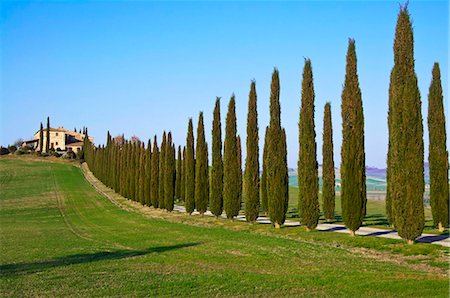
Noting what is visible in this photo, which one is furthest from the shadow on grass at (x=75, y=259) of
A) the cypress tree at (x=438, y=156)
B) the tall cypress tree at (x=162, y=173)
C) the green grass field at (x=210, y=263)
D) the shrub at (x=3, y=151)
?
the shrub at (x=3, y=151)

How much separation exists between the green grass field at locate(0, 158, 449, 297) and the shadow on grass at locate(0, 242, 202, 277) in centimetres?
4

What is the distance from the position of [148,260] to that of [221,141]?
18430mm

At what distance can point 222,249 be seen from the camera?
738 inches

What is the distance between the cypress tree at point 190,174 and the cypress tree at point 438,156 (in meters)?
18.4

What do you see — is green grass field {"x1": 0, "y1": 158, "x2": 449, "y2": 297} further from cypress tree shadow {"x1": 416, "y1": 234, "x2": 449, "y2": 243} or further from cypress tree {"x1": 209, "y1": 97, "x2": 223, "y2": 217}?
cypress tree {"x1": 209, "y1": 97, "x2": 223, "y2": 217}

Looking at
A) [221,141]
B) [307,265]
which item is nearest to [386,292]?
[307,265]

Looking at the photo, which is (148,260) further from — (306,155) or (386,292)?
(306,155)

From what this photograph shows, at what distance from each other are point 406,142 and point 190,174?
74.6 feet

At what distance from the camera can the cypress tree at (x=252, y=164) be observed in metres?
29.1

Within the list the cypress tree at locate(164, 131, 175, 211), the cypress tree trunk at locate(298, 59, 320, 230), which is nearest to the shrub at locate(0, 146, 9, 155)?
the cypress tree at locate(164, 131, 175, 211)

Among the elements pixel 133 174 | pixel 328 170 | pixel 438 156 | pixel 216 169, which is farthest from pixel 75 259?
pixel 133 174

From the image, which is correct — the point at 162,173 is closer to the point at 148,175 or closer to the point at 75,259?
the point at 148,175

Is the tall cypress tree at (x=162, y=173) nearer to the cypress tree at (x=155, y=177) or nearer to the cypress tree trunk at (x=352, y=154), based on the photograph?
the cypress tree at (x=155, y=177)

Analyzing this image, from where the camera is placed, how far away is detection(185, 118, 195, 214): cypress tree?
3769cm
